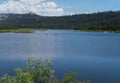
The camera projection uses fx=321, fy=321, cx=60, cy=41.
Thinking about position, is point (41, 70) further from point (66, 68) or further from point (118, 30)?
point (118, 30)

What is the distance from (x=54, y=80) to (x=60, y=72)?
1829 cm

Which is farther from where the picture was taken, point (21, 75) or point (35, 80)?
point (35, 80)

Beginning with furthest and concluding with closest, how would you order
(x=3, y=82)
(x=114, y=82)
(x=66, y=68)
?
(x=66, y=68)
(x=114, y=82)
(x=3, y=82)

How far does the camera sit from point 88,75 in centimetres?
3159

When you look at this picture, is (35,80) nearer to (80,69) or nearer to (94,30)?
(80,69)

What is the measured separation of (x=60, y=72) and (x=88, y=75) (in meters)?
3.15

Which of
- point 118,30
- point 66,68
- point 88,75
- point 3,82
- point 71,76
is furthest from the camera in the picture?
point 118,30

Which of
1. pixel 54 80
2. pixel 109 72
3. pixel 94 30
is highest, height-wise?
pixel 54 80

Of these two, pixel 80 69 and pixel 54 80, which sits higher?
pixel 54 80

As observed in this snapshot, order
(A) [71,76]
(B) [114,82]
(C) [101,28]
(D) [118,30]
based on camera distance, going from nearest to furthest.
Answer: (A) [71,76]
(B) [114,82]
(D) [118,30]
(C) [101,28]

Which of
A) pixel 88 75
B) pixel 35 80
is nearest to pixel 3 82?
pixel 35 80

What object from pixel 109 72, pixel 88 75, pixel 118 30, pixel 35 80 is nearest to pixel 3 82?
pixel 35 80

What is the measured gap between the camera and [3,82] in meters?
12.6

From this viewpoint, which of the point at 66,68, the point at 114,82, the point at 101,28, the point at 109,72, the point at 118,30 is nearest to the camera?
the point at 114,82
